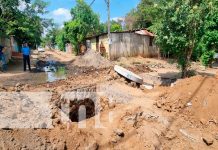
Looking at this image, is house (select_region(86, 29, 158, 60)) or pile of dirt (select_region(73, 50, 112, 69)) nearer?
pile of dirt (select_region(73, 50, 112, 69))

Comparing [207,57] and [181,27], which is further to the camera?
[207,57]

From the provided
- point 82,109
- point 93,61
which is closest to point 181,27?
point 82,109

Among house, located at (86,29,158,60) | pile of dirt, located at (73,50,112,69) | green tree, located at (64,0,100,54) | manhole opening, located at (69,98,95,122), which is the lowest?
Answer: manhole opening, located at (69,98,95,122)

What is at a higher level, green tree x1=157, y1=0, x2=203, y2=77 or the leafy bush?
green tree x1=157, y1=0, x2=203, y2=77

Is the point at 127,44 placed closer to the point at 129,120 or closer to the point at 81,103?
the point at 81,103

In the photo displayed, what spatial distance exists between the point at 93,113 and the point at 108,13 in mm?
13930

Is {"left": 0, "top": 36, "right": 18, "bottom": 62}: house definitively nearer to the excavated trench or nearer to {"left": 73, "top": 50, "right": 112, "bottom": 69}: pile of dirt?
{"left": 73, "top": 50, "right": 112, "bottom": 69}: pile of dirt

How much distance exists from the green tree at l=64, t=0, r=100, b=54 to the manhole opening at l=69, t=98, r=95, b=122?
23.7 m

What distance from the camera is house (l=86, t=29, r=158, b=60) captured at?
84.1 ft

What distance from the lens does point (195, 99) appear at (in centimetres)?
1035

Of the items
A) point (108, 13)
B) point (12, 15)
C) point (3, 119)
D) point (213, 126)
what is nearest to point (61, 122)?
point (3, 119)

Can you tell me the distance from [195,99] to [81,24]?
26.1 meters

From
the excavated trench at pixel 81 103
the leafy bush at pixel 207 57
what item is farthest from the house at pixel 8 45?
the leafy bush at pixel 207 57

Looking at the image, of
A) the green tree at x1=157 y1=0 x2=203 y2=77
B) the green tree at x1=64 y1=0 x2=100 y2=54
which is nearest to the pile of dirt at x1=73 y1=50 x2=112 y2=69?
the green tree at x1=157 y1=0 x2=203 y2=77
